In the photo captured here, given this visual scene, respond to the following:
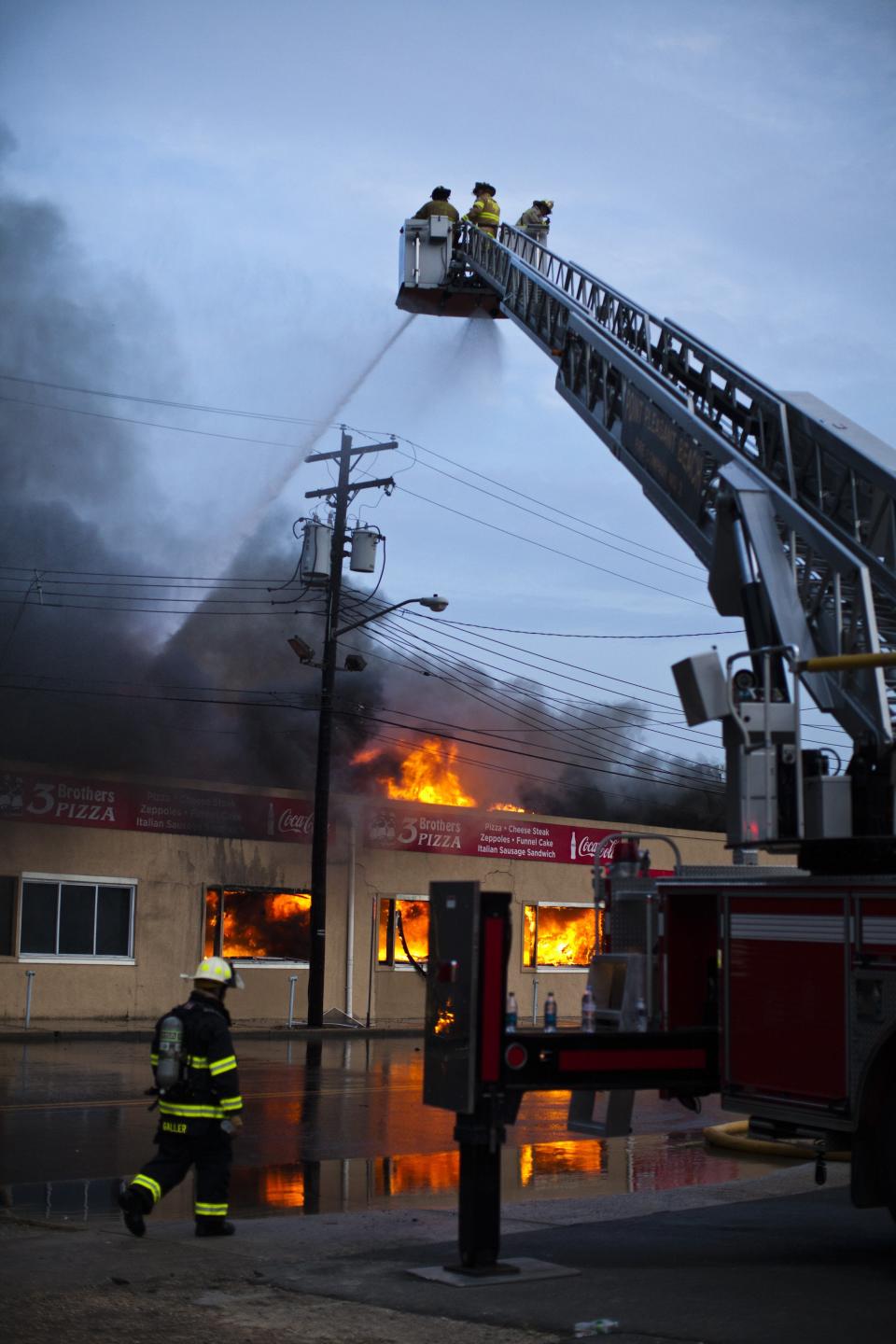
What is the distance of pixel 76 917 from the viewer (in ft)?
79.0

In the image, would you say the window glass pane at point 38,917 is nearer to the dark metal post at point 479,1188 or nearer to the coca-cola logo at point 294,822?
the coca-cola logo at point 294,822

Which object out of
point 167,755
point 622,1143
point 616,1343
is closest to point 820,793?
point 616,1343

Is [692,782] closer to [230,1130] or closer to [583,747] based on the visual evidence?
[583,747]

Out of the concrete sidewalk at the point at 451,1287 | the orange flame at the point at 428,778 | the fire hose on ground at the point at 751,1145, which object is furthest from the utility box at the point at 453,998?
the orange flame at the point at 428,778

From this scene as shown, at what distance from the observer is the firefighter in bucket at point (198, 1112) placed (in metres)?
7.33

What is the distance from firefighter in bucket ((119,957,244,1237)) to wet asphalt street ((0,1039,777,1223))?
101cm

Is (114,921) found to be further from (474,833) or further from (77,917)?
(474,833)

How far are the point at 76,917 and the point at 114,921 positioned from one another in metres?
0.73

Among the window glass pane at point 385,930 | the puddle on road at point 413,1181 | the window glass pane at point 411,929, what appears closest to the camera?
the puddle on road at point 413,1181

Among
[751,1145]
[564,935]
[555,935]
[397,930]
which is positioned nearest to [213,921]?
[397,930]

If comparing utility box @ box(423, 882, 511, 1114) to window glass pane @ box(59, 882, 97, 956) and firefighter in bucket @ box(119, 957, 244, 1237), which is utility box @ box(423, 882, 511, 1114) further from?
window glass pane @ box(59, 882, 97, 956)

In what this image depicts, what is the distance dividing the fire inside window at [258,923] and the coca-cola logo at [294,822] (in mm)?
1057

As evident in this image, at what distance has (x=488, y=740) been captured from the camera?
4100 centimetres

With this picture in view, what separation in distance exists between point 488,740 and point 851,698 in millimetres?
33704
